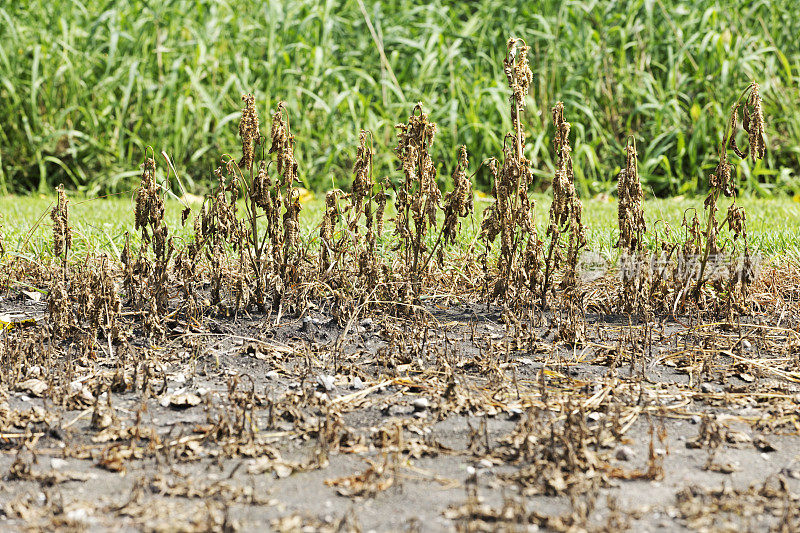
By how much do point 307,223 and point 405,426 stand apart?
9.11 feet

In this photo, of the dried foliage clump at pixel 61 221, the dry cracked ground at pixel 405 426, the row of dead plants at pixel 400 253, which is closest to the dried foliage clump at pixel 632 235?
the row of dead plants at pixel 400 253

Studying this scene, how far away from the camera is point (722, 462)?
2338 millimetres

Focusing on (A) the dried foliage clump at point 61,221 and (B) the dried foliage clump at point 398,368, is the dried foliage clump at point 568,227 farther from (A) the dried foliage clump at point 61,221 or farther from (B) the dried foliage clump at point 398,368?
(A) the dried foliage clump at point 61,221

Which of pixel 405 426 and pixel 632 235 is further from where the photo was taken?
pixel 632 235

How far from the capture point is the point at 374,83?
7.27m

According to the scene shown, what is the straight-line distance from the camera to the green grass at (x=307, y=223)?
14.3 feet

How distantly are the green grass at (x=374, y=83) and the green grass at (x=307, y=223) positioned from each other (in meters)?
0.52

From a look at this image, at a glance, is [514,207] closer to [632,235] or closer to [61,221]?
[632,235]

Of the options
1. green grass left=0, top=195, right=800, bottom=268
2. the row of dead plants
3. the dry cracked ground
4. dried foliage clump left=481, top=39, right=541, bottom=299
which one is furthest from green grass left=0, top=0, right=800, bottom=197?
the dry cracked ground

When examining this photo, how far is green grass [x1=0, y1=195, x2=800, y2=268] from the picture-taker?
437cm

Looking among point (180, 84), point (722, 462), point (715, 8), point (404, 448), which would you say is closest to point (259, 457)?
point (404, 448)

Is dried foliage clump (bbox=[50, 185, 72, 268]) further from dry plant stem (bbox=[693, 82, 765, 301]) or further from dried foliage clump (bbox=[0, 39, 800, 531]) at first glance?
dry plant stem (bbox=[693, 82, 765, 301])

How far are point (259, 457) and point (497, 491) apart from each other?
0.64m

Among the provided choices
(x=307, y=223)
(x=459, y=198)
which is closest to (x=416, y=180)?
(x=459, y=198)
